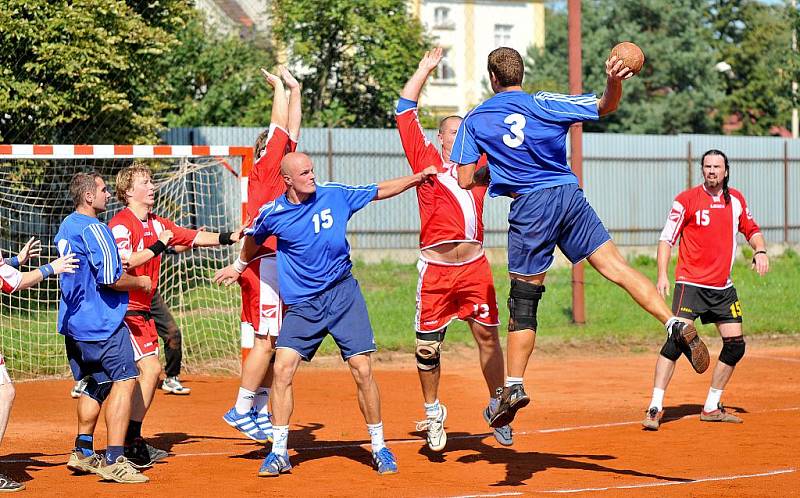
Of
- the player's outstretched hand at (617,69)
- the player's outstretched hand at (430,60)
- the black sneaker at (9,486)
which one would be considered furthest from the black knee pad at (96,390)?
the player's outstretched hand at (617,69)

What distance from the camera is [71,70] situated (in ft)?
58.5

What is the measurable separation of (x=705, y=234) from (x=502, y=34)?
122ft

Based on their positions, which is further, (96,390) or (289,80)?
(289,80)

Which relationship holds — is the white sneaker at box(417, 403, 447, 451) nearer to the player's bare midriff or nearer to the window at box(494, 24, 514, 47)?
the player's bare midriff

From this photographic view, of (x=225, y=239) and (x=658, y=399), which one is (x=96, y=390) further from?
(x=658, y=399)

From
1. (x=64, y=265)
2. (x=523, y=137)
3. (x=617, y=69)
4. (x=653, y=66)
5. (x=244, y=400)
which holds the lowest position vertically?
(x=244, y=400)

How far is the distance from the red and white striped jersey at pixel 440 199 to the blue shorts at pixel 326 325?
3.89ft

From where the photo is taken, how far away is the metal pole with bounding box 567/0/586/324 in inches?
691

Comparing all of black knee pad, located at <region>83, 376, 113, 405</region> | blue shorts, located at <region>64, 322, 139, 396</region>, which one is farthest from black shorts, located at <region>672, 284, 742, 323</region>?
black knee pad, located at <region>83, 376, 113, 405</region>

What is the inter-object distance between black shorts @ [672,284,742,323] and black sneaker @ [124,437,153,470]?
507 centimetres

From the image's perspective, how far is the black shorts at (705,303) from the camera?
1136 cm

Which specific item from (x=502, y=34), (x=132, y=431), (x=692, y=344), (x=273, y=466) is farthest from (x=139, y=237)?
(x=502, y=34)

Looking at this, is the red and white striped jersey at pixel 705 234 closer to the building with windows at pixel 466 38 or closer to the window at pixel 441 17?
the building with windows at pixel 466 38

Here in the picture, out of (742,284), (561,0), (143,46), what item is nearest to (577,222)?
(143,46)
